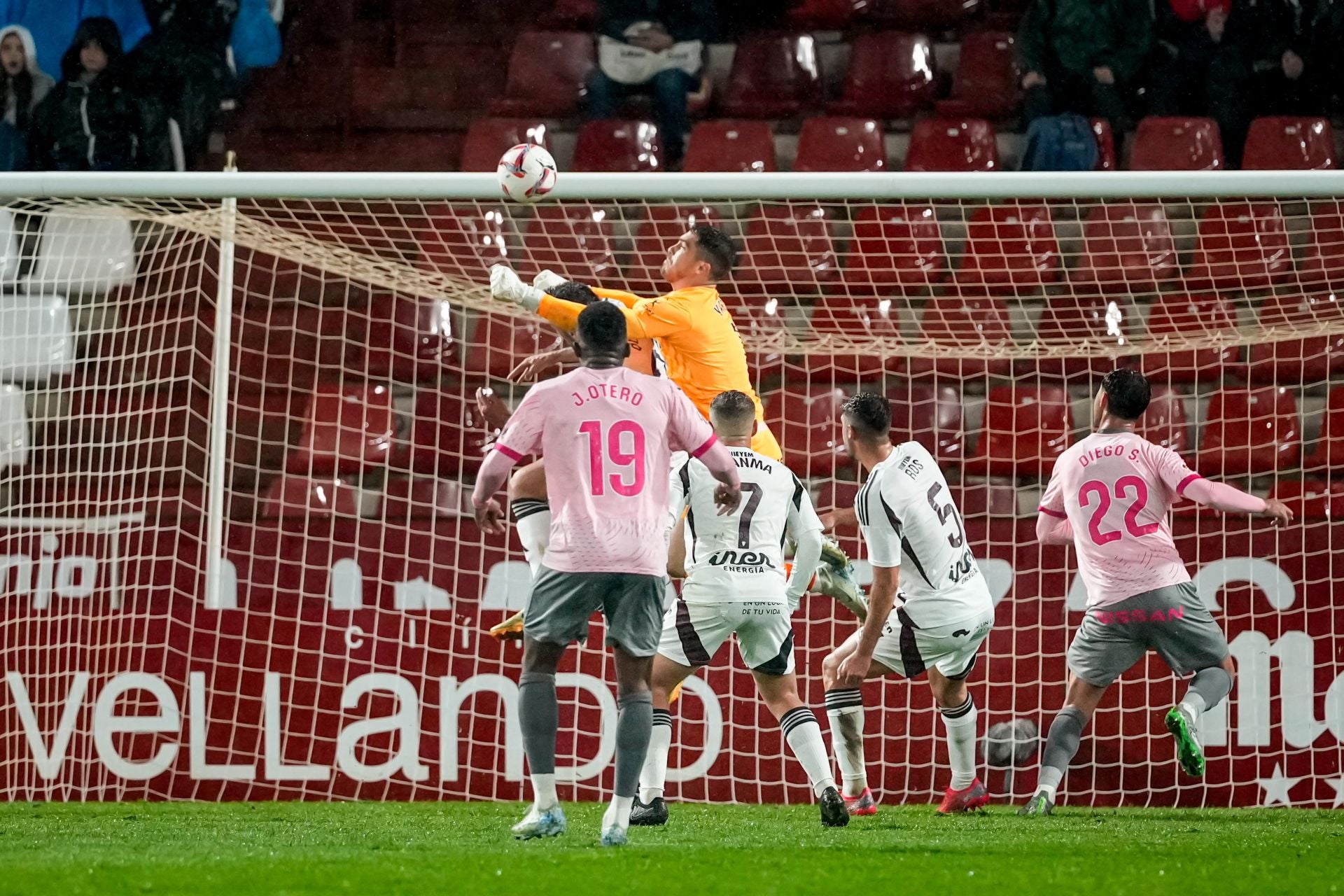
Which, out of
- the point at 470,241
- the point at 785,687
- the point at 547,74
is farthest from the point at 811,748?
the point at 547,74

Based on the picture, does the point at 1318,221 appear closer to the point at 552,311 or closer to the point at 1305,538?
the point at 1305,538

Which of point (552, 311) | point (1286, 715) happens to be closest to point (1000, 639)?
point (1286, 715)

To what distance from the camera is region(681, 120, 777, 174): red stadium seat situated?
10125mm

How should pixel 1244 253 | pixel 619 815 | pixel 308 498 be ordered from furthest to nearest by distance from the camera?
pixel 1244 253 < pixel 308 498 < pixel 619 815

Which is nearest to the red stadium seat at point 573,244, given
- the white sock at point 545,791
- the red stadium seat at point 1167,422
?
the red stadium seat at point 1167,422

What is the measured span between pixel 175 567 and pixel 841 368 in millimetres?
3567

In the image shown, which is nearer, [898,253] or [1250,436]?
[1250,436]

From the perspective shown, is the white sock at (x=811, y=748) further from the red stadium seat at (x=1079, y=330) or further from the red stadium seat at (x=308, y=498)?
the red stadium seat at (x=1079, y=330)

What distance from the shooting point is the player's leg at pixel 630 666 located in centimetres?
486

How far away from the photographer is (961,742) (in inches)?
255

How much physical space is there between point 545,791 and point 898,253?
5285 mm

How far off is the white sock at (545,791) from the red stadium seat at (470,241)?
464cm

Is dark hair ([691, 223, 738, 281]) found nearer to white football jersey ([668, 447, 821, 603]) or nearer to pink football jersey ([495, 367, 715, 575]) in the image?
white football jersey ([668, 447, 821, 603])

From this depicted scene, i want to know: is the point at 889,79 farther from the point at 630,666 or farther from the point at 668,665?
the point at 630,666
